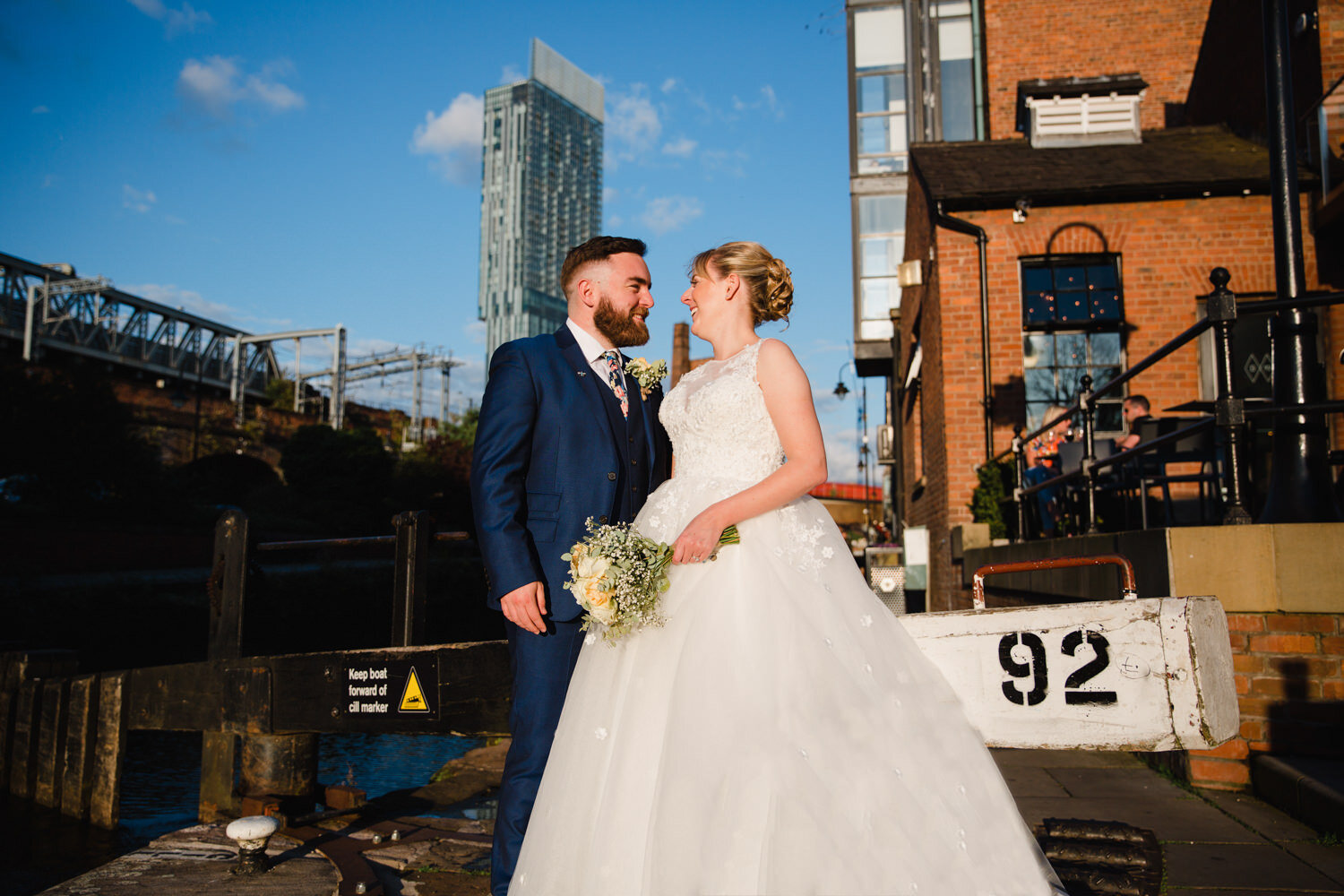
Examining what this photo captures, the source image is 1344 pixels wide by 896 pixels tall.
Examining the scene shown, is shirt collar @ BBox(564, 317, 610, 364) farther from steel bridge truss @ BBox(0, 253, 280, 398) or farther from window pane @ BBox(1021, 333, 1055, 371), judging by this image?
steel bridge truss @ BBox(0, 253, 280, 398)

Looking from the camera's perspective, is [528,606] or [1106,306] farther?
[1106,306]

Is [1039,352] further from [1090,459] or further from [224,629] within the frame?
[224,629]

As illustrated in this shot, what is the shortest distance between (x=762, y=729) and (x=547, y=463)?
1197 millimetres

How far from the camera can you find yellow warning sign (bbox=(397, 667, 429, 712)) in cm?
391

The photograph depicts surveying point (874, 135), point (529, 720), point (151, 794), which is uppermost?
point (874, 135)

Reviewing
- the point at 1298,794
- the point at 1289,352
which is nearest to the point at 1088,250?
the point at 1289,352

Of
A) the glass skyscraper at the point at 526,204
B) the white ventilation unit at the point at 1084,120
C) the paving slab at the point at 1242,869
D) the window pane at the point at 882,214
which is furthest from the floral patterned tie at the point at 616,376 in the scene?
the glass skyscraper at the point at 526,204

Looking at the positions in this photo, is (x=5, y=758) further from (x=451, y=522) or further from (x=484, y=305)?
(x=484, y=305)

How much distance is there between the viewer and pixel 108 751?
19.6 ft

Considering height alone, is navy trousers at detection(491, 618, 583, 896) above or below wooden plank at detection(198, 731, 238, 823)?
above

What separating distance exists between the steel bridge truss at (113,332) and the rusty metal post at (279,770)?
38.9 metres

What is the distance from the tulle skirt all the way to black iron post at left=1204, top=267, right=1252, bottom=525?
2.83 m

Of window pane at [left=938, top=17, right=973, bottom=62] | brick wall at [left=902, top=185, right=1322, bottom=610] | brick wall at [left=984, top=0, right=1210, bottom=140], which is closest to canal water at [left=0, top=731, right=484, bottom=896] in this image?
brick wall at [left=902, top=185, right=1322, bottom=610]

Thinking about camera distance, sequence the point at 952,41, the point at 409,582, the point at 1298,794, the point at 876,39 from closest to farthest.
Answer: the point at 1298,794 < the point at 409,582 < the point at 952,41 < the point at 876,39
